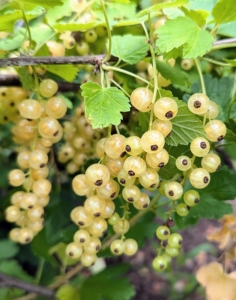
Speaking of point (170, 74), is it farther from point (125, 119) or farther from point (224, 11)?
point (125, 119)

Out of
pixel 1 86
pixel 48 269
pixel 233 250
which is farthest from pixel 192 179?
pixel 48 269

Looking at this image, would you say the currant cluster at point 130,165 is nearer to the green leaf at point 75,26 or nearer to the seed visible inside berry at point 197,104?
the seed visible inside berry at point 197,104

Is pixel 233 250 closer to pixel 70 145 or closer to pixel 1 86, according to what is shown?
pixel 70 145

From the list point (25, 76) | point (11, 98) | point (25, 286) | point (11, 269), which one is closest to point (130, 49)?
point (25, 76)

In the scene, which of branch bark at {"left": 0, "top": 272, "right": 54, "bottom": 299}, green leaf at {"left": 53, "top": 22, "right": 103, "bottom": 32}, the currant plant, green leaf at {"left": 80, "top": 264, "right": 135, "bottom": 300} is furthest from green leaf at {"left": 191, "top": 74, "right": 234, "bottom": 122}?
branch bark at {"left": 0, "top": 272, "right": 54, "bottom": 299}

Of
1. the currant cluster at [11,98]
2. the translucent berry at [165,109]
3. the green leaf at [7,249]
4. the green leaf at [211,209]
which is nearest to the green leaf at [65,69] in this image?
the currant cluster at [11,98]
